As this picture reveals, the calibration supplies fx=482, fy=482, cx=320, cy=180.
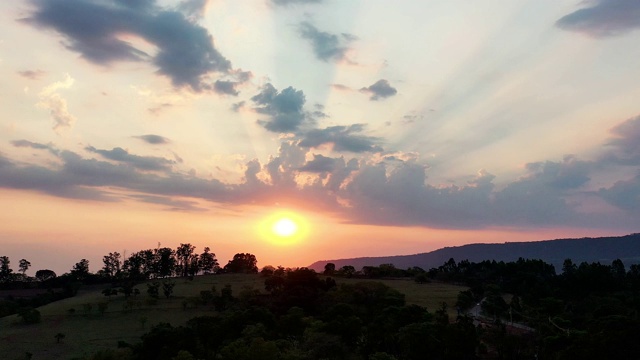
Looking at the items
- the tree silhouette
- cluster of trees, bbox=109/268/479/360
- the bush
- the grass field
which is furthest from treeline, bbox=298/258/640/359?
the bush

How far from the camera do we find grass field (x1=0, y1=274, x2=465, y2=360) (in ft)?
310

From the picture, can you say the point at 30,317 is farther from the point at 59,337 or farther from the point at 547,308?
the point at 547,308

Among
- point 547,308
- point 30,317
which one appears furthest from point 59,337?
point 547,308

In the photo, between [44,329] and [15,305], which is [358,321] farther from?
[15,305]

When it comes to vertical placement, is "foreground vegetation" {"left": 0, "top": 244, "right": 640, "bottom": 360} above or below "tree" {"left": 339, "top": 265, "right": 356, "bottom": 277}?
below

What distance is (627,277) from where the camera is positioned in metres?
152

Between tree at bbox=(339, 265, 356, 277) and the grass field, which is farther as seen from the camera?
tree at bbox=(339, 265, 356, 277)

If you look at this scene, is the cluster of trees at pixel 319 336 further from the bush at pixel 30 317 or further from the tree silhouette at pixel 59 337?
the bush at pixel 30 317

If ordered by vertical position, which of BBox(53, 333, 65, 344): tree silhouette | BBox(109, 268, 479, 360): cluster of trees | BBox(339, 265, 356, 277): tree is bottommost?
BBox(53, 333, 65, 344): tree silhouette

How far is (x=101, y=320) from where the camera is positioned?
117062 mm

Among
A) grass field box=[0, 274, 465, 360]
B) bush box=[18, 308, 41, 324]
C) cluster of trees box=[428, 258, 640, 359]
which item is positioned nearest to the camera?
cluster of trees box=[428, 258, 640, 359]

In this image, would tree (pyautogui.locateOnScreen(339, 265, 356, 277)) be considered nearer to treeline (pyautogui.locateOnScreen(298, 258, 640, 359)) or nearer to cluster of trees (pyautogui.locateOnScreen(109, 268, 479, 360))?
treeline (pyautogui.locateOnScreen(298, 258, 640, 359))

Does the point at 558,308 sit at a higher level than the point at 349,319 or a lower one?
lower

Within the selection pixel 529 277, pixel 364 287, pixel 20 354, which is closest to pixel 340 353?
pixel 364 287
